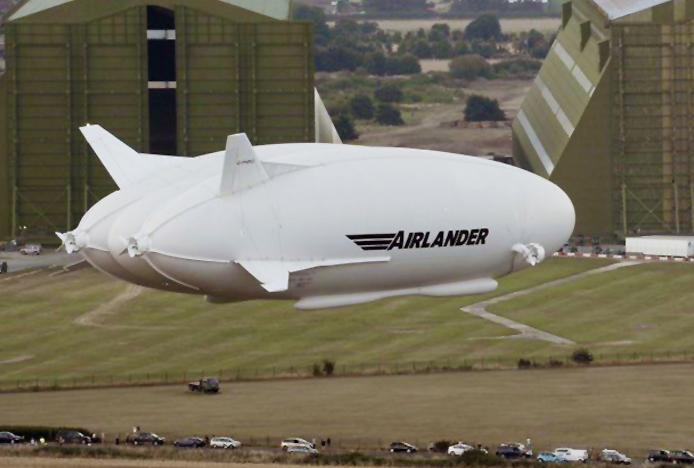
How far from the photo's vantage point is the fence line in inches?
5723

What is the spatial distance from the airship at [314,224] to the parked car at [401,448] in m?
21.4

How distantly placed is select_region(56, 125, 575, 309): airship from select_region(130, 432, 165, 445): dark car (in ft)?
79.2

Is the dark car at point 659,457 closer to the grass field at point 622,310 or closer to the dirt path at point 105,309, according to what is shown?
the grass field at point 622,310

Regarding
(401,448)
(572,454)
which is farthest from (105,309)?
(572,454)

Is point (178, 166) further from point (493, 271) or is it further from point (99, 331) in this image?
point (99, 331)

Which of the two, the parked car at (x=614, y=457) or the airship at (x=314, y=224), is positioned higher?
the airship at (x=314, y=224)

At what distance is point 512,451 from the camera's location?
117m

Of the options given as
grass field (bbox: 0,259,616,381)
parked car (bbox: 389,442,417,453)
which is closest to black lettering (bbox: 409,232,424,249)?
parked car (bbox: 389,442,417,453)

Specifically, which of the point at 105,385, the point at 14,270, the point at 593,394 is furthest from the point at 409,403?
the point at 14,270

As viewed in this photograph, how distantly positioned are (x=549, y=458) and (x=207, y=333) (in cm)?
5406

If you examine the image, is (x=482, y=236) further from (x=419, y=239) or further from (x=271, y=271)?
(x=271, y=271)

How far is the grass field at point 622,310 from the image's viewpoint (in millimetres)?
161625

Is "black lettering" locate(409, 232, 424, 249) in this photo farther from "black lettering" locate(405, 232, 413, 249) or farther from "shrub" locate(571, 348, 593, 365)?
"shrub" locate(571, 348, 593, 365)

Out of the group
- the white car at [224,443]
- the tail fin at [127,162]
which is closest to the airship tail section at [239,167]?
the tail fin at [127,162]
